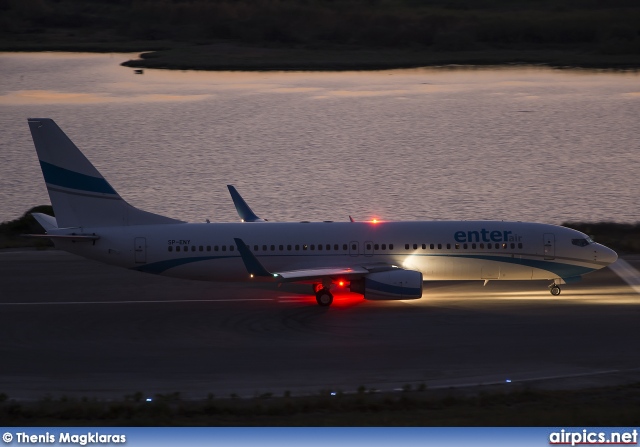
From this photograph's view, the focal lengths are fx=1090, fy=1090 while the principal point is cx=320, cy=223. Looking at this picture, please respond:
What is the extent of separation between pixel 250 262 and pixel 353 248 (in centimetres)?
432

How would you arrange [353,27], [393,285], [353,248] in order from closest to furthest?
[393,285] → [353,248] → [353,27]

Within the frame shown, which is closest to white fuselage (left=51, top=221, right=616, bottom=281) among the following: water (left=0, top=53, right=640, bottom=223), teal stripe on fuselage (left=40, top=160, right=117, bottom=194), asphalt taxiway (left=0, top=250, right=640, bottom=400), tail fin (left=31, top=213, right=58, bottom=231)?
asphalt taxiway (left=0, top=250, right=640, bottom=400)

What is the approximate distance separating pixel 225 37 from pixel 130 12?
705 inches

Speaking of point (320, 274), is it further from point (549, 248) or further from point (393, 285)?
point (549, 248)

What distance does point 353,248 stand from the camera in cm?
4362

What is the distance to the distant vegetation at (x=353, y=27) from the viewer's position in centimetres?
15038

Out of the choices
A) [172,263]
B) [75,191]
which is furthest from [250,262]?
[75,191]

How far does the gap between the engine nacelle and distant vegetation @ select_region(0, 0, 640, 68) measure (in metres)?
112

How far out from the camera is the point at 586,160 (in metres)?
104

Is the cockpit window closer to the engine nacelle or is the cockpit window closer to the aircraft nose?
the aircraft nose

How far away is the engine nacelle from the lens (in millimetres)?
41594

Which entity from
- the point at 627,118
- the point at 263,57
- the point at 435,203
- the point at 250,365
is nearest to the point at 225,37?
the point at 263,57

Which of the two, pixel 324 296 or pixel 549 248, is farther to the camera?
pixel 549 248

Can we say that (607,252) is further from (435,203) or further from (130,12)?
(130,12)
